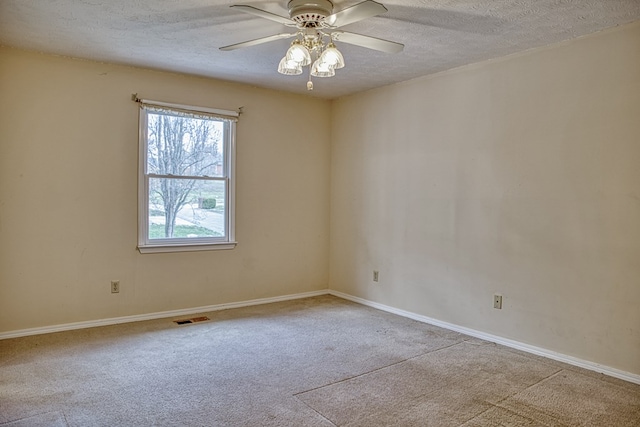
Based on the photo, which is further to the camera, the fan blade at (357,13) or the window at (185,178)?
the window at (185,178)

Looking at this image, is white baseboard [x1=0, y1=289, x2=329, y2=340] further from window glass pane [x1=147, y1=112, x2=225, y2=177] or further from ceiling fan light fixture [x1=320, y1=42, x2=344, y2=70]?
ceiling fan light fixture [x1=320, y1=42, x2=344, y2=70]

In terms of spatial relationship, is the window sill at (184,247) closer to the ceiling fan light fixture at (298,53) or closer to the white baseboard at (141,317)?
the white baseboard at (141,317)

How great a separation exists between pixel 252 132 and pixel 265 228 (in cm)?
107

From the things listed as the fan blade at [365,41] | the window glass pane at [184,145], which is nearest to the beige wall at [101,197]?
the window glass pane at [184,145]

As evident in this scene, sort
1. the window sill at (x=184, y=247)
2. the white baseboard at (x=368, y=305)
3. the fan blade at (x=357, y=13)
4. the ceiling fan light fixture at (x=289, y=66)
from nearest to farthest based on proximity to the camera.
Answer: the fan blade at (x=357, y=13) < the ceiling fan light fixture at (x=289, y=66) < the white baseboard at (x=368, y=305) < the window sill at (x=184, y=247)

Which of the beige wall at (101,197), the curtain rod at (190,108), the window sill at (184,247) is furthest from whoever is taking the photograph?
the window sill at (184,247)

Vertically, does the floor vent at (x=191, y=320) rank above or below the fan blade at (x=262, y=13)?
below

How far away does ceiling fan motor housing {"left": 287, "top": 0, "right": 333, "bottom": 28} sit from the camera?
2.52 m

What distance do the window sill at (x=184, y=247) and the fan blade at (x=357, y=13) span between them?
8.85ft

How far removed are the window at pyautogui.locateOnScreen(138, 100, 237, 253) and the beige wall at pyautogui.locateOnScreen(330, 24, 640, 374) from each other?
1543 mm

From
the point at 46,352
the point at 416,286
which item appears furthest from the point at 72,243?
the point at 416,286

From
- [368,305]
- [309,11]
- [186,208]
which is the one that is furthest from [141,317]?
[309,11]

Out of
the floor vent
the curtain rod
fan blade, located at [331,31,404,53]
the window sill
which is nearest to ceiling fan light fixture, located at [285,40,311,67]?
fan blade, located at [331,31,404,53]

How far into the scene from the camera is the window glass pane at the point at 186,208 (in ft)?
14.0
